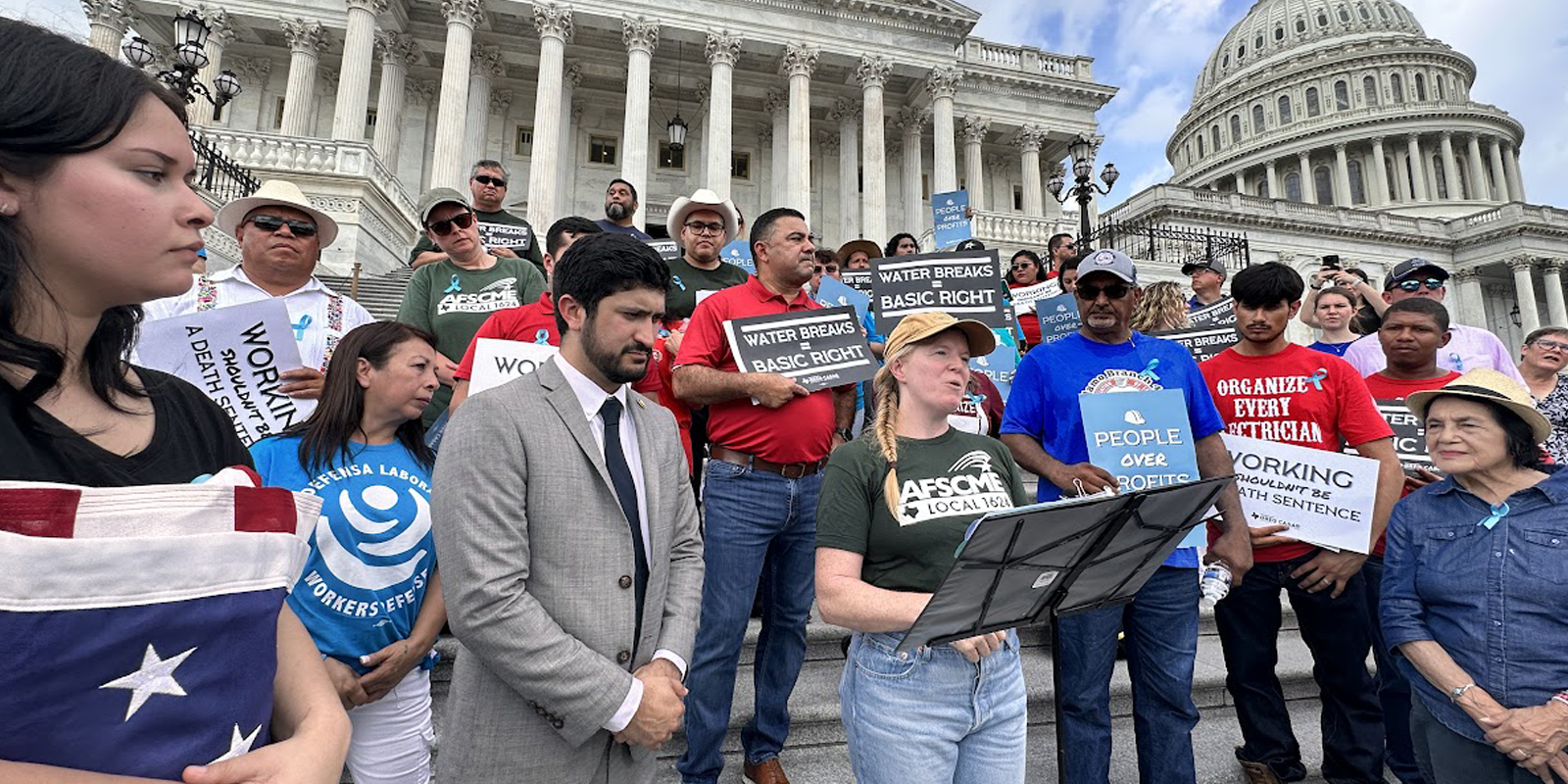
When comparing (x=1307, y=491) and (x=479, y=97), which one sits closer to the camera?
(x=1307, y=491)

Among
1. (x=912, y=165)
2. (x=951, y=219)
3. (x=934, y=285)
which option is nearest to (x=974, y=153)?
(x=912, y=165)

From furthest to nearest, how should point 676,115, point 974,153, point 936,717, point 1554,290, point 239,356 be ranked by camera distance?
point 1554,290
point 974,153
point 676,115
point 239,356
point 936,717

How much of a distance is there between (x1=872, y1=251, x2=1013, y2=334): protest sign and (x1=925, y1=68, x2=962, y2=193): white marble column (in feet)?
77.8

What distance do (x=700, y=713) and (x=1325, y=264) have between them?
7.59 m

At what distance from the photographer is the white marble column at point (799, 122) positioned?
26.9 meters

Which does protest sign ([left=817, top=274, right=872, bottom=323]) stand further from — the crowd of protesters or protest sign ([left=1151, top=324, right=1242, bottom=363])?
protest sign ([left=1151, top=324, right=1242, bottom=363])

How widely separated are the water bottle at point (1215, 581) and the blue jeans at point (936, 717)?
1.55 metres

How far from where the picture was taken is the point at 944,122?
28.6 metres

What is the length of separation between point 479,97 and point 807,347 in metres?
27.9

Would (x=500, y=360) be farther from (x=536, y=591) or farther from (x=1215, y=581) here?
(x=1215, y=581)

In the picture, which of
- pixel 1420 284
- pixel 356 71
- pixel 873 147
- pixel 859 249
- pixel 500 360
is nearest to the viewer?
pixel 500 360

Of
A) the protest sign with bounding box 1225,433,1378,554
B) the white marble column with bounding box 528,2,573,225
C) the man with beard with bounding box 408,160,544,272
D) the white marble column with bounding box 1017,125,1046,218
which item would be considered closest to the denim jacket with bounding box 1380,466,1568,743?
the protest sign with bounding box 1225,433,1378,554

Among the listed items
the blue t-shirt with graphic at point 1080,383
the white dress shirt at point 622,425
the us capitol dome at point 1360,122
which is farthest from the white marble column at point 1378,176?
the white dress shirt at point 622,425

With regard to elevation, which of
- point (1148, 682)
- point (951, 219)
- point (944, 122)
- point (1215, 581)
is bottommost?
point (1148, 682)
